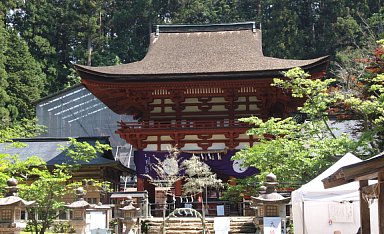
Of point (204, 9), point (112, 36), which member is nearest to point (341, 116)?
point (204, 9)

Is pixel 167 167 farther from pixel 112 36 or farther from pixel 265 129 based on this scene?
pixel 112 36

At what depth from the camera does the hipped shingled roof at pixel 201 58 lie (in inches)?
938

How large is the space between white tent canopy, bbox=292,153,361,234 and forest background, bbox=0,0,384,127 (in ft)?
87.8

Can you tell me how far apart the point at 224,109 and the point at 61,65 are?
1046 inches

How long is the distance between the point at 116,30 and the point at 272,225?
42902 mm

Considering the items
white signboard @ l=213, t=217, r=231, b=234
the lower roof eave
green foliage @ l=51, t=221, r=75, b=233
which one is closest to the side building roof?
green foliage @ l=51, t=221, r=75, b=233

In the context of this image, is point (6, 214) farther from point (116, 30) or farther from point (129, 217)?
point (116, 30)

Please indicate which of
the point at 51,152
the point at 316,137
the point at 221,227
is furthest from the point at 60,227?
the point at 316,137

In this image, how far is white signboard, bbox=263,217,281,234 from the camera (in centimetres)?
1262

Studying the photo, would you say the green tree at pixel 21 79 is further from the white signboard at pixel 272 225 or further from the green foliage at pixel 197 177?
the white signboard at pixel 272 225

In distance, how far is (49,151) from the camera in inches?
992

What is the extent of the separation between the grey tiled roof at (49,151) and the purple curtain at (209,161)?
1.17 metres

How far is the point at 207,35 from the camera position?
29.0m

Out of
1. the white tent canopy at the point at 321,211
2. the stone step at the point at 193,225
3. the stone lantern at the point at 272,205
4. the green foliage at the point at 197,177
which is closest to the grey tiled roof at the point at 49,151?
the green foliage at the point at 197,177
